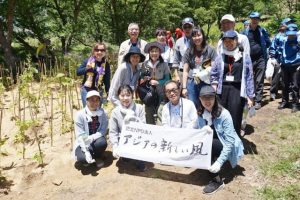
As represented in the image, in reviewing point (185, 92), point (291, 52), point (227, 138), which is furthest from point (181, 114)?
point (291, 52)

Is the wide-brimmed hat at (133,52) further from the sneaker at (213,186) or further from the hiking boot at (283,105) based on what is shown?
the hiking boot at (283,105)

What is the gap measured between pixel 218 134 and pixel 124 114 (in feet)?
4.47

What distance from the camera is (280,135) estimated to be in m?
6.12

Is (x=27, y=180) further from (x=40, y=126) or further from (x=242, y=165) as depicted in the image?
(x=242, y=165)

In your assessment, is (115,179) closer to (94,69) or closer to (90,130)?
(90,130)

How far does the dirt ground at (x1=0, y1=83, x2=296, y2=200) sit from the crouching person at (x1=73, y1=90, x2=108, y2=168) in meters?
0.32

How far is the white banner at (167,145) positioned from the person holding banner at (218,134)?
13 cm

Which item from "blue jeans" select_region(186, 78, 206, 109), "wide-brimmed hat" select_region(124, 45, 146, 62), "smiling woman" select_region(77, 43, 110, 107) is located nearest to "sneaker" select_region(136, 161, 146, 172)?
"blue jeans" select_region(186, 78, 206, 109)

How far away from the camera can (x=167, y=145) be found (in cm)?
481

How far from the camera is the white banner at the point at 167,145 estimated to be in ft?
15.1

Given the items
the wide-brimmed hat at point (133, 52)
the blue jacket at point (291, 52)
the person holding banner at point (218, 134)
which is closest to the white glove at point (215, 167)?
the person holding banner at point (218, 134)

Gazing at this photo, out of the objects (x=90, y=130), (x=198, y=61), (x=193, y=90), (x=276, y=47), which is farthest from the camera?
(x=276, y=47)

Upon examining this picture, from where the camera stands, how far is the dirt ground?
461cm

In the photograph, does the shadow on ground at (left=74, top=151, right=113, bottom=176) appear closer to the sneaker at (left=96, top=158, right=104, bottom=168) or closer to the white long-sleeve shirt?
the sneaker at (left=96, top=158, right=104, bottom=168)
